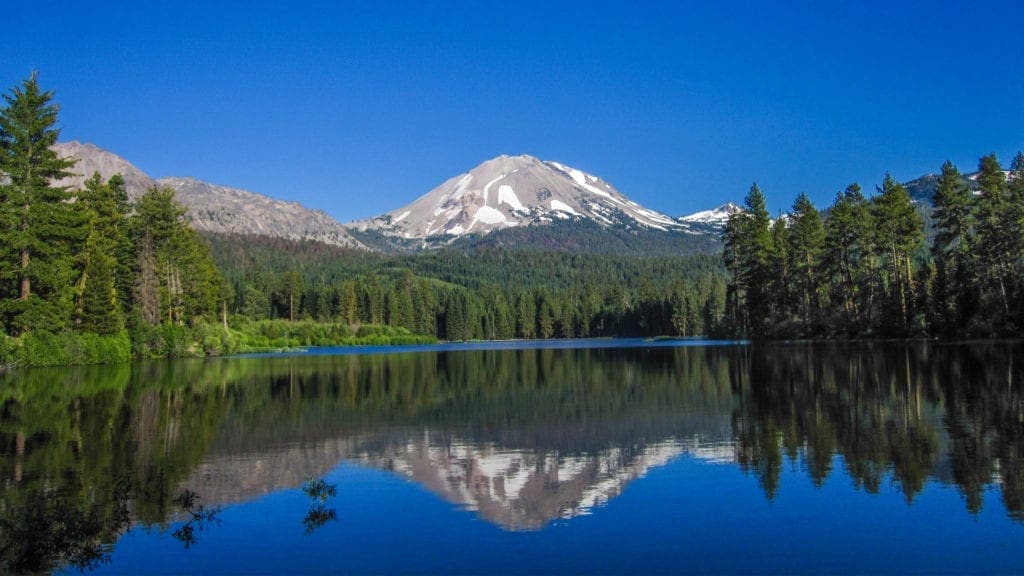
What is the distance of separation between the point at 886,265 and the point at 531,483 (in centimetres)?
6931

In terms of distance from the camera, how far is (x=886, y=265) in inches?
2916

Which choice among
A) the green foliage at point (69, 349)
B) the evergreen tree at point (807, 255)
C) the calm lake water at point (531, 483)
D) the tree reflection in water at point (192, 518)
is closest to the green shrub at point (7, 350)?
the green foliage at point (69, 349)

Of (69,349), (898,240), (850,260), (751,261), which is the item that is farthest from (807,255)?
(69,349)

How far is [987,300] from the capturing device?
55219 mm

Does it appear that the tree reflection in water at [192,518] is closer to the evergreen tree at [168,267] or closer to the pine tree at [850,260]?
the evergreen tree at [168,267]

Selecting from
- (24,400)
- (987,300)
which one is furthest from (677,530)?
(987,300)

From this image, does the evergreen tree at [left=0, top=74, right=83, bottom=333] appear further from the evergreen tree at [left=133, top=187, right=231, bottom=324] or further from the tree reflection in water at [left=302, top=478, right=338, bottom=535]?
the tree reflection in water at [left=302, top=478, right=338, bottom=535]

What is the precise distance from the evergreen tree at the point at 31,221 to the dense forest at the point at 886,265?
63.1m

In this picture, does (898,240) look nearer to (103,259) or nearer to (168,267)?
(103,259)

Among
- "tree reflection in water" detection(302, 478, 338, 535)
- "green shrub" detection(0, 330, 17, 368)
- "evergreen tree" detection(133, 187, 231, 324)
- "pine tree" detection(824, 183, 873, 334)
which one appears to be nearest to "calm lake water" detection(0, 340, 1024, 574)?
"tree reflection in water" detection(302, 478, 338, 535)

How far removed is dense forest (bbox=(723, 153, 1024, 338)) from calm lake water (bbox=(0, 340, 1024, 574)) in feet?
105

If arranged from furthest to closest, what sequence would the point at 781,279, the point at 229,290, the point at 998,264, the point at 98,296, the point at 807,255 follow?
the point at 229,290 → the point at 781,279 → the point at 807,255 → the point at 98,296 → the point at 998,264

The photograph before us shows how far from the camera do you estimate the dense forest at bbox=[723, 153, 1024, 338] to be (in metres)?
55.8

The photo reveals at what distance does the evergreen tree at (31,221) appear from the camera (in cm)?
5244
